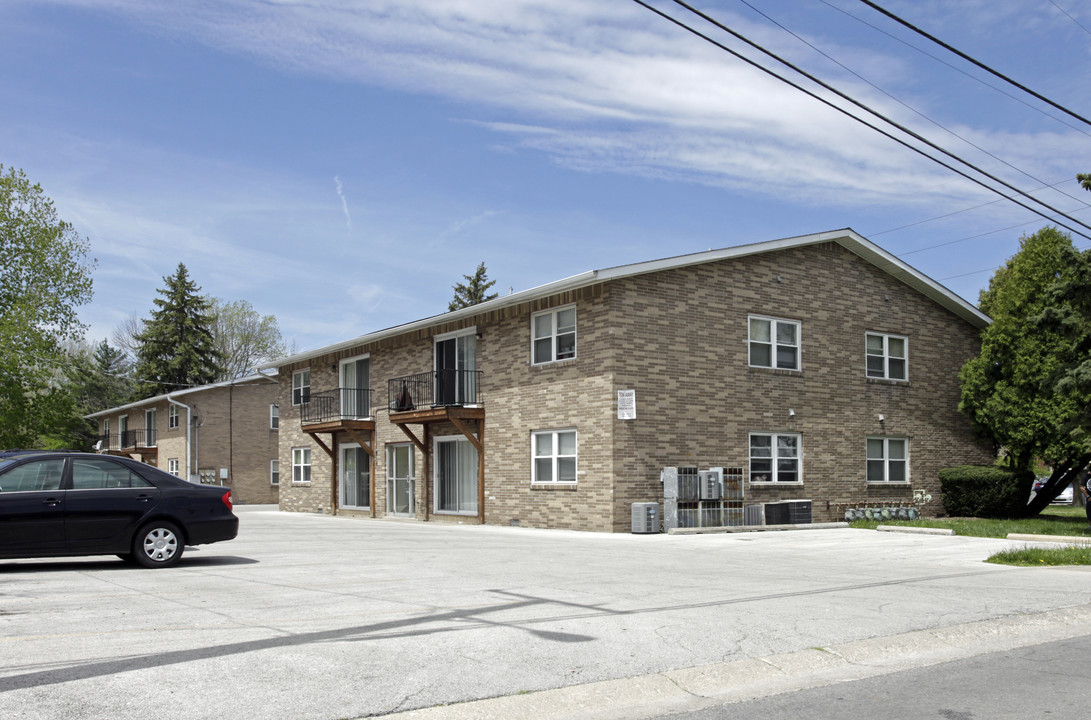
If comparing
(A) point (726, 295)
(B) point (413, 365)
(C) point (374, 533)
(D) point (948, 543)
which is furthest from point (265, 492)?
(D) point (948, 543)

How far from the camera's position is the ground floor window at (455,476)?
26.2m

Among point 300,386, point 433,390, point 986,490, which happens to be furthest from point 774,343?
point 300,386

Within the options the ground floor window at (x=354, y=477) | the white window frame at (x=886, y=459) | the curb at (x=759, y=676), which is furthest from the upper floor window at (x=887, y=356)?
the curb at (x=759, y=676)

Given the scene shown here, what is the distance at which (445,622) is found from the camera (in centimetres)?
846

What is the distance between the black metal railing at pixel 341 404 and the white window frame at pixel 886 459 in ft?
50.4

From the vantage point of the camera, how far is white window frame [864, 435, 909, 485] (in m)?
26.1

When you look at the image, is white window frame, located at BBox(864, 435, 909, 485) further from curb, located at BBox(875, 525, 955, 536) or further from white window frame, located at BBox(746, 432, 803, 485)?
curb, located at BBox(875, 525, 955, 536)

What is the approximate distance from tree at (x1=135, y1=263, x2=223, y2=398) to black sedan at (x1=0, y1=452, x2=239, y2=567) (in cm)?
5376

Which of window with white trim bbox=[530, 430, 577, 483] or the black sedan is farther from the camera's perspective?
window with white trim bbox=[530, 430, 577, 483]

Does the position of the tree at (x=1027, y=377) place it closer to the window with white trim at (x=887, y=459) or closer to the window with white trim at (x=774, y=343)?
the window with white trim at (x=887, y=459)

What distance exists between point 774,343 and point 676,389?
3691mm

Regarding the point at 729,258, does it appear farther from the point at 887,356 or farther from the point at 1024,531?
the point at 1024,531

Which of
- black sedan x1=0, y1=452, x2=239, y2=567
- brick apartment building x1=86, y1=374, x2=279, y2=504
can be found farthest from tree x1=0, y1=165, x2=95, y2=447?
black sedan x1=0, y1=452, x2=239, y2=567

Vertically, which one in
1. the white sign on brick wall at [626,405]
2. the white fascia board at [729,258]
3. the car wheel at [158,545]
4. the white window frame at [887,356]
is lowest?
the car wheel at [158,545]
